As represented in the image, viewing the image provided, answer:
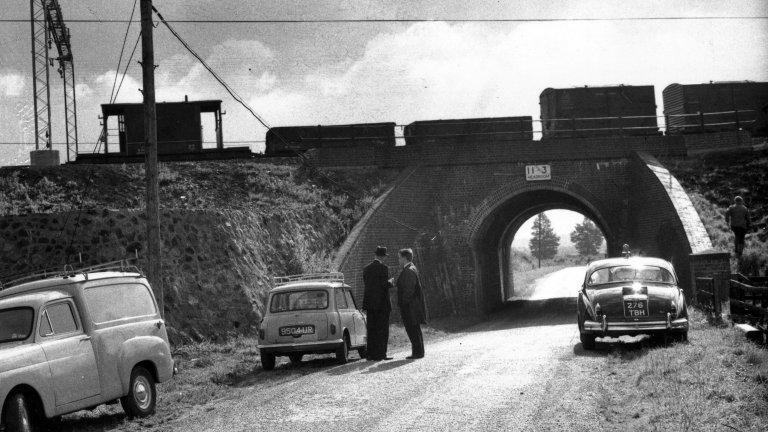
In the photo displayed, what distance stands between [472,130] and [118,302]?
24.1 m

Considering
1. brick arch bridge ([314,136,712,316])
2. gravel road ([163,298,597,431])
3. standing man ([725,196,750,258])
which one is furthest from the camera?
brick arch bridge ([314,136,712,316])

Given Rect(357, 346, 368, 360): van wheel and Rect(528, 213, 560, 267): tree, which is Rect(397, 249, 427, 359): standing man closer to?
Rect(357, 346, 368, 360): van wheel

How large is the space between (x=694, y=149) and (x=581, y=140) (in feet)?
16.2

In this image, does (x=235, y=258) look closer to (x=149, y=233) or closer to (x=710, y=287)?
(x=149, y=233)

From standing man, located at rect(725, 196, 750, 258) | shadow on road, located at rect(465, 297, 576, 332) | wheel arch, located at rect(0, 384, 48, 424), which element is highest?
standing man, located at rect(725, 196, 750, 258)

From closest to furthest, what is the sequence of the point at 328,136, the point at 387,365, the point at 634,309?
the point at 387,365, the point at 634,309, the point at 328,136

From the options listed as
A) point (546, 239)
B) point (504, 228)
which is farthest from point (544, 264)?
point (504, 228)

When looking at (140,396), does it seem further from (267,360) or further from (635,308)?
(635,308)

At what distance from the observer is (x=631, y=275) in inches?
653

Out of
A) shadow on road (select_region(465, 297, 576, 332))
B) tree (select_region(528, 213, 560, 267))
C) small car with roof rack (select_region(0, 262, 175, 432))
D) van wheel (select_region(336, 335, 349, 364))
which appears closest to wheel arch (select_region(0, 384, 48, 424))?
small car with roof rack (select_region(0, 262, 175, 432))

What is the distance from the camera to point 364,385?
39.4ft

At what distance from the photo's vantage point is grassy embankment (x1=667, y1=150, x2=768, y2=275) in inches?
1034

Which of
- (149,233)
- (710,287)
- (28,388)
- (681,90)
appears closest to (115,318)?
(28,388)

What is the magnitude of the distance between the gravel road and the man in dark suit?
0.41 meters
